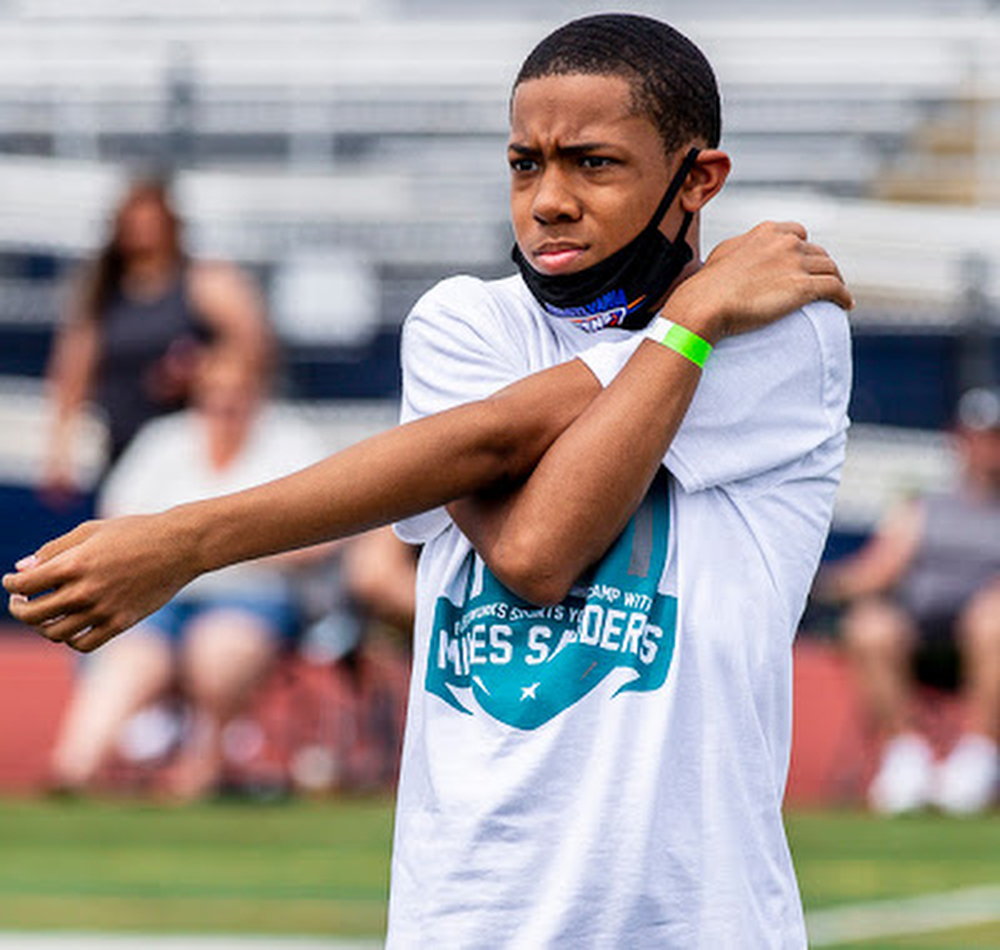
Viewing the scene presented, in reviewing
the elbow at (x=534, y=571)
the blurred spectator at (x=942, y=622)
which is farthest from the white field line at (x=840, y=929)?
the elbow at (x=534, y=571)

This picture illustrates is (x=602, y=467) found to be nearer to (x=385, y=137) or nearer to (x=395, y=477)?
(x=395, y=477)

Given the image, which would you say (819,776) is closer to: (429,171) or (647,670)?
(429,171)

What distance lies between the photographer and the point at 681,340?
2381 millimetres

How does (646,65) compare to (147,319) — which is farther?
(147,319)

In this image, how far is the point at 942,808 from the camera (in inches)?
380

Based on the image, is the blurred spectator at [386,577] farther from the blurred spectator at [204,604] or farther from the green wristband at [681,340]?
the green wristband at [681,340]

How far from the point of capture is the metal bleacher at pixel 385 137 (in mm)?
13805

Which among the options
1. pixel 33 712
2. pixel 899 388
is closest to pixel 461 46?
pixel 899 388

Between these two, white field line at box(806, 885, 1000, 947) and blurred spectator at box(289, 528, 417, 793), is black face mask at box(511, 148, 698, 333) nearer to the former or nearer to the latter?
white field line at box(806, 885, 1000, 947)

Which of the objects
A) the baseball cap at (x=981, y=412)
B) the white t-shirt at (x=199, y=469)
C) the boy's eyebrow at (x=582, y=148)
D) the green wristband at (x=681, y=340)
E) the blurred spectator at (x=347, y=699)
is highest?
the boy's eyebrow at (x=582, y=148)

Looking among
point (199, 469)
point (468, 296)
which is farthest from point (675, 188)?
point (199, 469)

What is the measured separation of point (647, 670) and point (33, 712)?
30.8 ft

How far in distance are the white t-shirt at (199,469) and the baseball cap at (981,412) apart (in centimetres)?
278

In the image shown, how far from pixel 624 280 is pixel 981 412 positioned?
7.83 m
